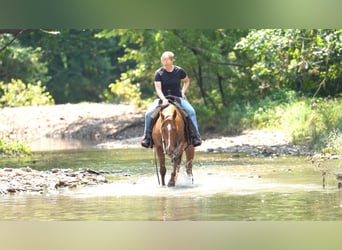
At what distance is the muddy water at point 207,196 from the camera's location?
28.7ft

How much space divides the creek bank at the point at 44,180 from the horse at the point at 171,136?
3.66 feet

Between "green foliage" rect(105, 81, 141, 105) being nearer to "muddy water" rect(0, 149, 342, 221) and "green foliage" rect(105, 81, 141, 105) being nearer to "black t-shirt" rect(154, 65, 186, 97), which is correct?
"muddy water" rect(0, 149, 342, 221)

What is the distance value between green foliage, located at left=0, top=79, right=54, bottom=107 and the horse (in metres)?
17.7

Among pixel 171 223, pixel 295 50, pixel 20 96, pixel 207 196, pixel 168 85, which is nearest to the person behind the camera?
pixel 171 223

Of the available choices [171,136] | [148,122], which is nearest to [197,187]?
[171,136]

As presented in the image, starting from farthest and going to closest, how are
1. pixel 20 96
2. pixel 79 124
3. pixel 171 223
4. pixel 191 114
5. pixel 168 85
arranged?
pixel 20 96
pixel 79 124
pixel 191 114
pixel 168 85
pixel 171 223

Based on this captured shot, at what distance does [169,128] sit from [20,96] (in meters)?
18.1

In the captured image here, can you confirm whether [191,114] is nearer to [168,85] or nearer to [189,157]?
[168,85]

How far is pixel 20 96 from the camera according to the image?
28594 mm

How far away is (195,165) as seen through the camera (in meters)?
14.4

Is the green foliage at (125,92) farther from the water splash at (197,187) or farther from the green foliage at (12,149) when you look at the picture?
the water splash at (197,187)

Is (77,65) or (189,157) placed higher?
(77,65)

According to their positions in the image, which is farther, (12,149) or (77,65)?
(77,65)

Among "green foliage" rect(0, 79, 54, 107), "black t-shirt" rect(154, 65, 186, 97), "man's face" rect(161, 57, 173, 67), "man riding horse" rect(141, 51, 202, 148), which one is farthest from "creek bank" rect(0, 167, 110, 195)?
"green foliage" rect(0, 79, 54, 107)
